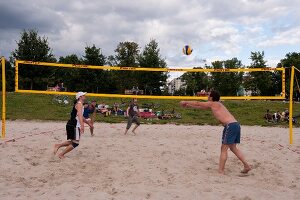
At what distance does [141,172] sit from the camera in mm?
5090

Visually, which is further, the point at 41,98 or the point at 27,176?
the point at 41,98

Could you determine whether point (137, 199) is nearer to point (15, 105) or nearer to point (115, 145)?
point (115, 145)

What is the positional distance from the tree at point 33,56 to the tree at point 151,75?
24.4ft

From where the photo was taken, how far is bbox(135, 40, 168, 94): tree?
1041 inches

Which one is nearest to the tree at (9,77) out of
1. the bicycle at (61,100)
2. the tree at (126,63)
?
the tree at (126,63)

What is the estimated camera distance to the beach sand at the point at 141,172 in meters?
4.13

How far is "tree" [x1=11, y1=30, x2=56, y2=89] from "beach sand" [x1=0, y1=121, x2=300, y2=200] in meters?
15.9

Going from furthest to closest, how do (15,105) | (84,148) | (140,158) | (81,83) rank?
(81,83), (15,105), (84,148), (140,158)

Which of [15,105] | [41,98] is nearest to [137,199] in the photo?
[15,105]

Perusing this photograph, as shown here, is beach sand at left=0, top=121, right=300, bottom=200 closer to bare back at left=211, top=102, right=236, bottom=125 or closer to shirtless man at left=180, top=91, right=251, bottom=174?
shirtless man at left=180, top=91, right=251, bottom=174

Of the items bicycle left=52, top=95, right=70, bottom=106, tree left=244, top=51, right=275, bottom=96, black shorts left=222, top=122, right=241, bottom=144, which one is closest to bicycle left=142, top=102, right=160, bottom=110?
bicycle left=52, top=95, right=70, bottom=106

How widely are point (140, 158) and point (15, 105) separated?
1343 centimetres

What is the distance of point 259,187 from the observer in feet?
14.8

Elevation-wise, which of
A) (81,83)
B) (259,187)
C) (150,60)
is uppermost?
(150,60)
